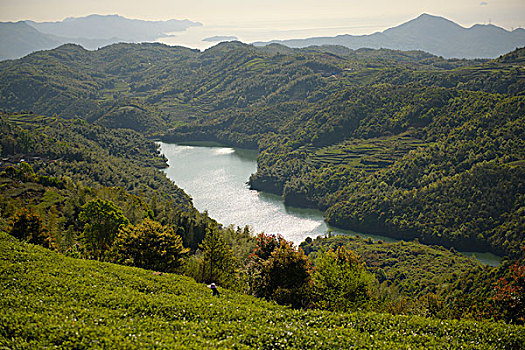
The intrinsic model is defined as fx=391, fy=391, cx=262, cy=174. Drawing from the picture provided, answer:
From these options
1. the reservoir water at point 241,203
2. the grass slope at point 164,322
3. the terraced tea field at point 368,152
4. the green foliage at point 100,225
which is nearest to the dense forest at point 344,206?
the green foliage at point 100,225

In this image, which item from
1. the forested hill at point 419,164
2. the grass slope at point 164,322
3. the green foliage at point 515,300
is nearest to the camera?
the grass slope at point 164,322

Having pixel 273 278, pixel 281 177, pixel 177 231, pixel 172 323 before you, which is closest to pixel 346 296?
pixel 273 278

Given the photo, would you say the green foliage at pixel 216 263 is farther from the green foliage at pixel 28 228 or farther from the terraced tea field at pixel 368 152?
the terraced tea field at pixel 368 152

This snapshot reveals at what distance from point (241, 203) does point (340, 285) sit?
10586 cm

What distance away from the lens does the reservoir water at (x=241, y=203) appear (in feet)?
382

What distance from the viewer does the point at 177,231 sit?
66.8 meters

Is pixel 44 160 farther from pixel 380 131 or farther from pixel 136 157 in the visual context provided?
pixel 380 131

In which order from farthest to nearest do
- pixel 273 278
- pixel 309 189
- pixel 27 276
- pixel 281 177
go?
pixel 281 177 < pixel 309 189 < pixel 273 278 < pixel 27 276

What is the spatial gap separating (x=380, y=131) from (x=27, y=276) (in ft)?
549

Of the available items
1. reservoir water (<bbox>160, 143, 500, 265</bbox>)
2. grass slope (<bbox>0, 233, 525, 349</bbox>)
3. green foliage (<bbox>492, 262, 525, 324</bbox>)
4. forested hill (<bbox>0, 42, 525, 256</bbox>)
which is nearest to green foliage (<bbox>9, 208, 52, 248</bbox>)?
grass slope (<bbox>0, 233, 525, 349</bbox>)

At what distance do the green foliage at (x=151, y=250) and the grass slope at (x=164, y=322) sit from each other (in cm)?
1151

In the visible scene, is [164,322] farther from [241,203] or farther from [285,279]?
[241,203]

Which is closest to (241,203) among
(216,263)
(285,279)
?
(216,263)

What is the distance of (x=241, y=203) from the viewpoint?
136 metres
